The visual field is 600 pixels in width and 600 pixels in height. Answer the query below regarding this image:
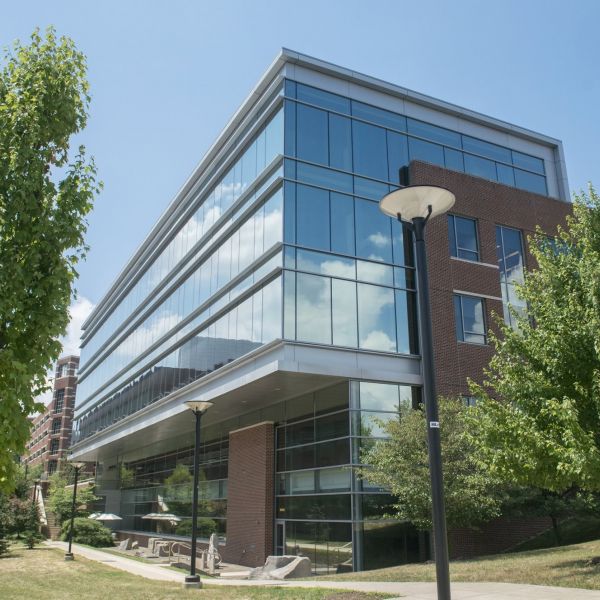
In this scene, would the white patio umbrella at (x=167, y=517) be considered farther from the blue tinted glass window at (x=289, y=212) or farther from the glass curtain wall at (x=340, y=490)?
the blue tinted glass window at (x=289, y=212)

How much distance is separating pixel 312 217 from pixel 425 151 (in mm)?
7274

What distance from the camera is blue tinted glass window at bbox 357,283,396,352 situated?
23.9 metres

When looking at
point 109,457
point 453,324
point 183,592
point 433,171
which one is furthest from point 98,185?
point 109,457

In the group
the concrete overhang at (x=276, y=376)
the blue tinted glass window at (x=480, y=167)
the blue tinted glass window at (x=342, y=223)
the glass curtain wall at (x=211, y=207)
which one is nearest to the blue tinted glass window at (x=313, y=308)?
the concrete overhang at (x=276, y=376)

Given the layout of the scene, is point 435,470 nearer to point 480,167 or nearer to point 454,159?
point 454,159

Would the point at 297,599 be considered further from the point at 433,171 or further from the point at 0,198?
the point at 433,171

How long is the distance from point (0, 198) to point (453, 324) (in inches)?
796

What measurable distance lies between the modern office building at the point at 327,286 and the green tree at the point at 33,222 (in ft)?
47.1

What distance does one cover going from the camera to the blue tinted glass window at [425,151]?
27.7 metres

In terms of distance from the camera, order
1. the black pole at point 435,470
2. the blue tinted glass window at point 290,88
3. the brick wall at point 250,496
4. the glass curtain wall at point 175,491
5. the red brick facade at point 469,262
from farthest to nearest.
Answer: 1. the glass curtain wall at point 175,491
2. the brick wall at point 250,496
3. the blue tinted glass window at point 290,88
4. the red brick facade at point 469,262
5. the black pole at point 435,470

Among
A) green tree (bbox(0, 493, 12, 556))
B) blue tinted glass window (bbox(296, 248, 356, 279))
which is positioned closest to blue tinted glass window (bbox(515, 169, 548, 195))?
blue tinted glass window (bbox(296, 248, 356, 279))

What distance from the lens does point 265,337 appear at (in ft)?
76.7

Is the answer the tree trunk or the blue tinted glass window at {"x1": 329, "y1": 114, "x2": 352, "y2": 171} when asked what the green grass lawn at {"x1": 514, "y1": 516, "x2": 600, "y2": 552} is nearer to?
the tree trunk

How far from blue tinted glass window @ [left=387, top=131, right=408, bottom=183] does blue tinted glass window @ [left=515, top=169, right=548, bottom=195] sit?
6713mm
